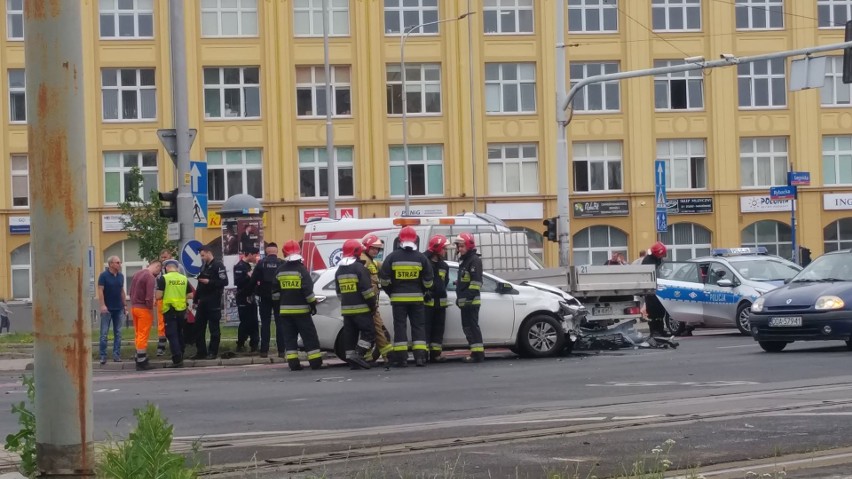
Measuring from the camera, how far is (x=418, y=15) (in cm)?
5391

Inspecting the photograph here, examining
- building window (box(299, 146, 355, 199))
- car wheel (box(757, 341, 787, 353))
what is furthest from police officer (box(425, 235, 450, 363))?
building window (box(299, 146, 355, 199))

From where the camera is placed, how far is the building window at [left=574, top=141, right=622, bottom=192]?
2152 inches

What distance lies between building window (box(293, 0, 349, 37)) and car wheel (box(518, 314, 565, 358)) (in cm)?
3421

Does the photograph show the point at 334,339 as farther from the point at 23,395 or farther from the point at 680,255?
the point at 680,255

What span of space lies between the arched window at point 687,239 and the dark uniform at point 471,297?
36.6 meters

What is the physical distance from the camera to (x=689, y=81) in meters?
55.1

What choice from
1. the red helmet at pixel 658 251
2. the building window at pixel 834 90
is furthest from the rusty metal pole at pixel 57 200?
the building window at pixel 834 90

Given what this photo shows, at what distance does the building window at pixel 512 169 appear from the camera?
54.3m

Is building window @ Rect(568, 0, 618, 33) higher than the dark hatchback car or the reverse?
higher

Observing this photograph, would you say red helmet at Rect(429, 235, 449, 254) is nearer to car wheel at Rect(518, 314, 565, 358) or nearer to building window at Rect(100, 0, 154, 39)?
car wheel at Rect(518, 314, 565, 358)

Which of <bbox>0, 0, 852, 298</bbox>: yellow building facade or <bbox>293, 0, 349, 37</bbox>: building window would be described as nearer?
<bbox>0, 0, 852, 298</bbox>: yellow building facade

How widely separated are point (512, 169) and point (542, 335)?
34402 mm

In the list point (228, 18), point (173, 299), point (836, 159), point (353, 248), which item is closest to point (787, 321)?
point (353, 248)

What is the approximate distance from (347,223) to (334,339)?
30.8 ft
